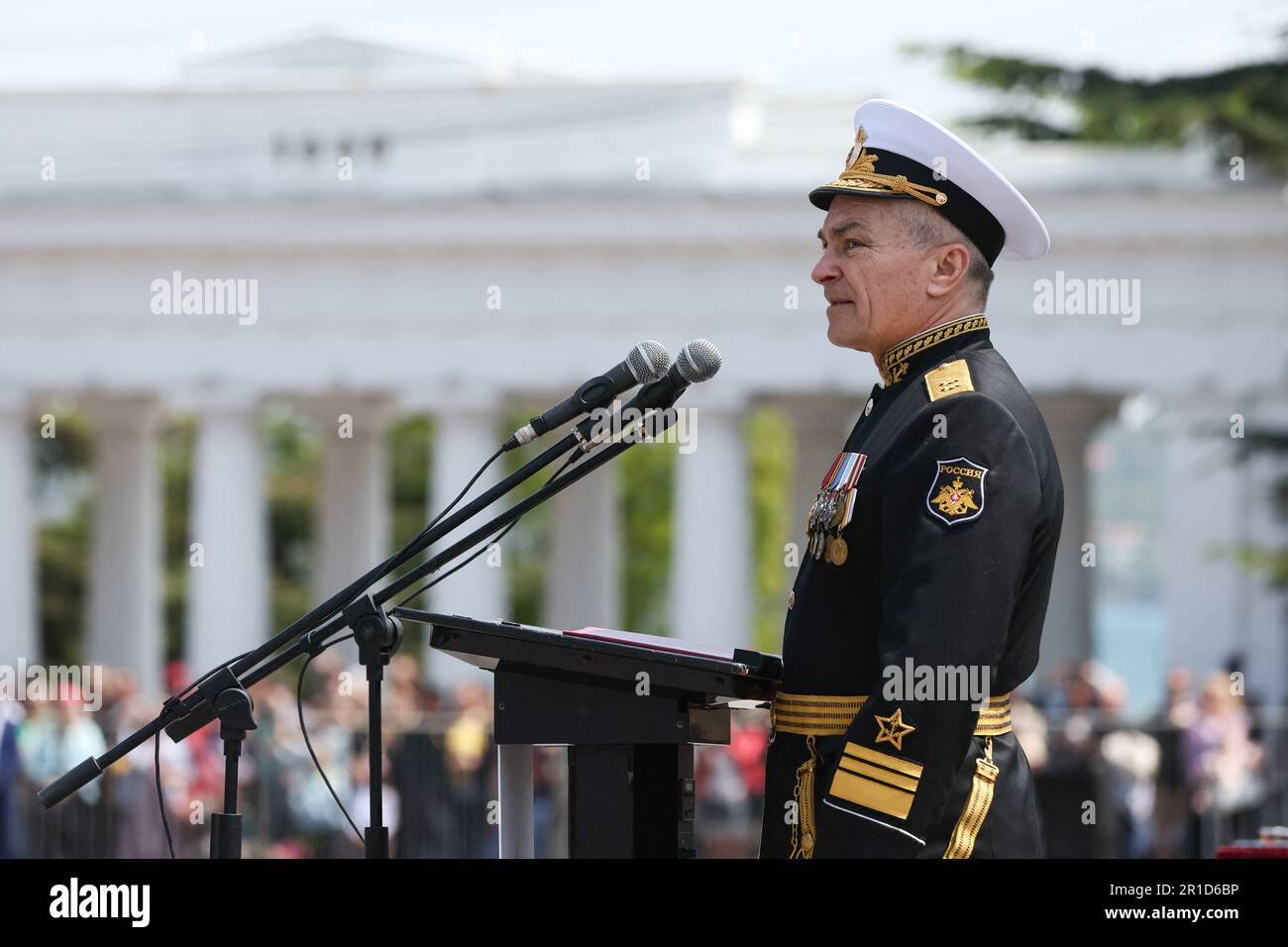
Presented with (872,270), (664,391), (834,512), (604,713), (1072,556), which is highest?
(872,270)

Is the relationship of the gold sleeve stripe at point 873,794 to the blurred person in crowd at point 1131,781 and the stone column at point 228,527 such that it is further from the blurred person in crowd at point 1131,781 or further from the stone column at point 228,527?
the stone column at point 228,527

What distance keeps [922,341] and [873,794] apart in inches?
57.9

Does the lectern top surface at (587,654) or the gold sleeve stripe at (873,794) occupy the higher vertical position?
the lectern top surface at (587,654)

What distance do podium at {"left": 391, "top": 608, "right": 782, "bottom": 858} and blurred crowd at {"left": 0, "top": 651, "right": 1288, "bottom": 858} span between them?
1532 centimetres

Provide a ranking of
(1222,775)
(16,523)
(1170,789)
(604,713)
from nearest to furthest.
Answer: (604,713), (1222,775), (1170,789), (16,523)

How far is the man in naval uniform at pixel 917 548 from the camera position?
5672 millimetres

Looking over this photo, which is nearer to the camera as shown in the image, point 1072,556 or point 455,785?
point 455,785

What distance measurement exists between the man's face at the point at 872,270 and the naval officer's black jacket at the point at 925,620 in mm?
123

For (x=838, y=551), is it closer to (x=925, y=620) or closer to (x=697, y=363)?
(x=925, y=620)

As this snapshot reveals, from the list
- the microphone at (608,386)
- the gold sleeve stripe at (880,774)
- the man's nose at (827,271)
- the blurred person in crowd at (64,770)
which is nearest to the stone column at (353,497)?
the blurred person in crowd at (64,770)

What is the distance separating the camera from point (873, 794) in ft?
18.5

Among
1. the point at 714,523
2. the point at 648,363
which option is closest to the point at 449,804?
the point at 714,523

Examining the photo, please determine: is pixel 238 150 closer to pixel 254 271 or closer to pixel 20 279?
pixel 254 271

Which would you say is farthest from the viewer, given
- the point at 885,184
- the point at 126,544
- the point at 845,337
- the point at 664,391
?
the point at 126,544
